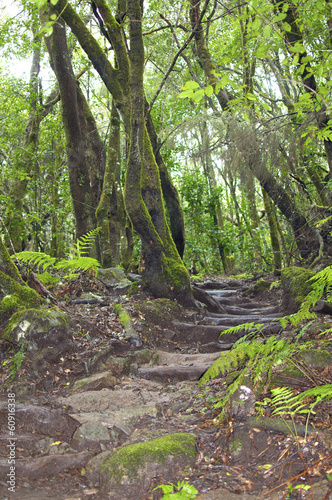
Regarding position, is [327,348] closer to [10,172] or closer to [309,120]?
[309,120]

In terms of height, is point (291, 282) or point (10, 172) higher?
point (10, 172)

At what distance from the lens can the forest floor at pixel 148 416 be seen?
2.31 m

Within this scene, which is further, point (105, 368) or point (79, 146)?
point (79, 146)

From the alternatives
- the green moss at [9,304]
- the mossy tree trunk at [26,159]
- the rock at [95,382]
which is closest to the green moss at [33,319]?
the green moss at [9,304]

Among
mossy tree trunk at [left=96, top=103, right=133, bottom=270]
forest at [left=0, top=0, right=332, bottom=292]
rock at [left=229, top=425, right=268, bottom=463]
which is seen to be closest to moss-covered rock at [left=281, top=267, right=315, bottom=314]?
forest at [left=0, top=0, right=332, bottom=292]

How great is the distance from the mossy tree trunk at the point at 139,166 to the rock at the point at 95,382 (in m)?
2.86

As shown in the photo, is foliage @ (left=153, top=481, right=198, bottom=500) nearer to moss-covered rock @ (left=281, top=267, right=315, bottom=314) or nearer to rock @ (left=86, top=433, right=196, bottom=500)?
rock @ (left=86, top=433, right=196, bottom=500)

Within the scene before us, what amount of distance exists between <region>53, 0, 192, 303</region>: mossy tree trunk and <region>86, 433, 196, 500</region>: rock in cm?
430

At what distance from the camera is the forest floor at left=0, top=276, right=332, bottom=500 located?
231 cm

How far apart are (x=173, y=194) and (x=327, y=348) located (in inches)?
242

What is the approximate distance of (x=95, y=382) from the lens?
13.4 feet

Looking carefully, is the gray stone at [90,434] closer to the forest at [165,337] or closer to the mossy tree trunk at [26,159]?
the forest at [165,337]

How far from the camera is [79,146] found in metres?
9.09

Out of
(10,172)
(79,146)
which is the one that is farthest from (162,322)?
(10,172)
